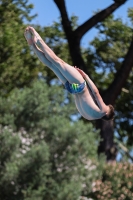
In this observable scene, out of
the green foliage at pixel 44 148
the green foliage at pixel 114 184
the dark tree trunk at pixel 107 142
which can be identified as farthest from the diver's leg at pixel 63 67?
the dark tree trunk at pixel 107 142

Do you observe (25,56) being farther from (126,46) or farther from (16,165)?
(126,46)

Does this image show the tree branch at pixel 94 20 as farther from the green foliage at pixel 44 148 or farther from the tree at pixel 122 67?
the green foliage at pixel 44 148

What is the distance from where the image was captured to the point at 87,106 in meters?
6.30

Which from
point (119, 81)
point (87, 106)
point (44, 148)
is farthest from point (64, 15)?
point (87, 106)

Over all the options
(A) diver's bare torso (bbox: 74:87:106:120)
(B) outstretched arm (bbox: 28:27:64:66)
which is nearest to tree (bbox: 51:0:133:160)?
(B) outstretched arm (bbox: 28:27:64:66)

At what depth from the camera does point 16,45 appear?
16.2 meters

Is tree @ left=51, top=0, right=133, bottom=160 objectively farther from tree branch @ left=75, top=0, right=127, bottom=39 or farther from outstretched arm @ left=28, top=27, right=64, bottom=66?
outstretched arm @ left=28, top=27, right=64, bottom=66

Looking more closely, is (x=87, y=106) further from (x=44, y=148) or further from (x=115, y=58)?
(x=115, y=58)

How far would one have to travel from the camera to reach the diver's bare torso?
20.6ft

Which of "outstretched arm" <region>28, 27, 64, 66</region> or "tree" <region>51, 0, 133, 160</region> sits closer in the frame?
"outstretched arm" <region>28, 27, 64, 66</region>

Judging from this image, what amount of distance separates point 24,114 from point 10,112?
37 centimetres

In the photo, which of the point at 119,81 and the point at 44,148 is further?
the point at 119,81

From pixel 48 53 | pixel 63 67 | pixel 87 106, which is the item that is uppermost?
pixel 48 53

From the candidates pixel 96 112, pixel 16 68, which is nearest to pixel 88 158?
pixel 16 68
